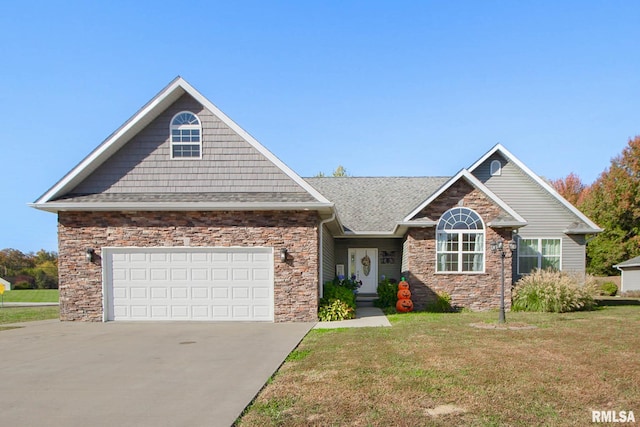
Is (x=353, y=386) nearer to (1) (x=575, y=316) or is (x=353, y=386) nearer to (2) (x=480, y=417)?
(2) (x=480, y=417)

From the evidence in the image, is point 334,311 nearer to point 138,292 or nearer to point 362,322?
point 362,322

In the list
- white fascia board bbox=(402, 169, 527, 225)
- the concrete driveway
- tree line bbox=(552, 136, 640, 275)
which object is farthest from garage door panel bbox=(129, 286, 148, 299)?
tree line bbox=(552, 136, 640, 275)

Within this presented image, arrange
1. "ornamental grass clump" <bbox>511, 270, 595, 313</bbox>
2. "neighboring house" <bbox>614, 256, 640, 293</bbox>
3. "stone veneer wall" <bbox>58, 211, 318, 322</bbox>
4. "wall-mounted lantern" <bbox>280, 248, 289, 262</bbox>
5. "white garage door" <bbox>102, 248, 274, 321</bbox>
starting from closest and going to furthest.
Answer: "wall-mounted lantern" <bbox>280, 248, 289, 262</bbox>, "stone veneer wall" <bbox>58, 211, 318, 322</bbox>, "white garage door" <bbox>102, 248, 274, 321</bbox>, "ornamental grass clump" <bbox>511, 270, 595, 313</bbox>, "neighboring house" <bbox>614, 256, 640, 293</bbox>

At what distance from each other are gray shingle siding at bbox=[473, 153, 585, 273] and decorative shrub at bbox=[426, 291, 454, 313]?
563 cm

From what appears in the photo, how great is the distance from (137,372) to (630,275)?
33304 millimetres

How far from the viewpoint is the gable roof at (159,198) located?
1241 centimetres

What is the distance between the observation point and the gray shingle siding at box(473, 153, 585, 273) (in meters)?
18.5

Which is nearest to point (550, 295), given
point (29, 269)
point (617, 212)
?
point (617, 212)

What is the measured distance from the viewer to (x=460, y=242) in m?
15.2

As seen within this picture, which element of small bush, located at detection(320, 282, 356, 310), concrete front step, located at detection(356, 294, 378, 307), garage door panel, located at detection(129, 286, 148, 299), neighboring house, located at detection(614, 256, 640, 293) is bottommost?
neighboring house, located at detection(614, 256, 640, 293)

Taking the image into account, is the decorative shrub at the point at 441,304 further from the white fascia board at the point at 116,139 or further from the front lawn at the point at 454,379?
the white fascia board at the point at 116,139

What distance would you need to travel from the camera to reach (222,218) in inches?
501

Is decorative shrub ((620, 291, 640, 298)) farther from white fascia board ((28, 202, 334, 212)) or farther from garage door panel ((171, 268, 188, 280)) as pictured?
garage door panel ((171, 268, 188, 280))

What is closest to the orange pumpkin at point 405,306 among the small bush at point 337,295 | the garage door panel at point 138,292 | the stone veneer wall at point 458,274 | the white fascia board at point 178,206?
the stone veneer wall at point 458,274
